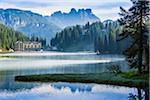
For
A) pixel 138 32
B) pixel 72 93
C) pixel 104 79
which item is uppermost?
pixel 138 32

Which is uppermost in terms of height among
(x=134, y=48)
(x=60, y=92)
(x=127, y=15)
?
(x=127, y=15)

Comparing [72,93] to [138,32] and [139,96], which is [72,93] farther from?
[138,32]

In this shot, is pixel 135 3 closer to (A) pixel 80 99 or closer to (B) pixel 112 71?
(B) pixel 112 71

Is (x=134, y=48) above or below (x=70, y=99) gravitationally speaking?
above

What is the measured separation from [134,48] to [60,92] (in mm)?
13335

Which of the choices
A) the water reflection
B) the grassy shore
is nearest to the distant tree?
the grassy shore

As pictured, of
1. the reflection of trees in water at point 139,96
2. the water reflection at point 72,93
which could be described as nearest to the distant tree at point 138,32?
the water reflection at point 72,93

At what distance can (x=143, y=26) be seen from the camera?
170 ft

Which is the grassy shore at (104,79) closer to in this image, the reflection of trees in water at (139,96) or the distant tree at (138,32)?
the distant tree at (138,32)

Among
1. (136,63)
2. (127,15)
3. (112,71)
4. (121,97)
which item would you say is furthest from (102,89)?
(112,71)

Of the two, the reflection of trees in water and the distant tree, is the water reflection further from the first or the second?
the distant tree

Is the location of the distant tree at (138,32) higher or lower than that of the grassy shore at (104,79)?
higher

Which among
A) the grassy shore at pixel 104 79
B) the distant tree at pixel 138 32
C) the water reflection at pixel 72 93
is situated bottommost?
the water reflection at pixel 72 93

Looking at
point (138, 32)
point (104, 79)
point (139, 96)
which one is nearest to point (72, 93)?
point (139, 96)
